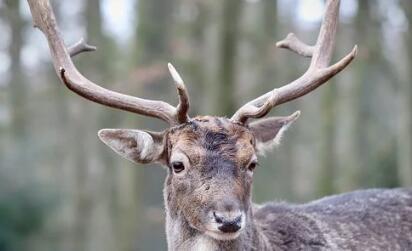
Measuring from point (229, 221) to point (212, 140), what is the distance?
81cm

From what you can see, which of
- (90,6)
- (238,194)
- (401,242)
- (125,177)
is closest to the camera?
(238,194)

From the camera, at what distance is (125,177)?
60.6 ft

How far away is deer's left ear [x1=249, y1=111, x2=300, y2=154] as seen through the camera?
7.94m

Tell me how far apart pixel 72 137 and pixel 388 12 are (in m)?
10.9

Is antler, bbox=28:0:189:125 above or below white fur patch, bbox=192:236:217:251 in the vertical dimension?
above

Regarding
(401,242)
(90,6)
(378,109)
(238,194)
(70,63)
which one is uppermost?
(90,6)

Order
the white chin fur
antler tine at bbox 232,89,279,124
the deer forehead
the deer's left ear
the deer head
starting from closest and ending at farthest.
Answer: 1. the white chin fur
2. the deer head
3. the deer forehead
4. antler tine at bbox 232,89,279,124
5. the deer's left ear

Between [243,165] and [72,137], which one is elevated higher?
[72,137]

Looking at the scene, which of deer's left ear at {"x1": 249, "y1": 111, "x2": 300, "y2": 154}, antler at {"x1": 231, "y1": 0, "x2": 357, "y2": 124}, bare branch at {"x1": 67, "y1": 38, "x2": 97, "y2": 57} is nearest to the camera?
antler at {"x1": 231, "y1": 0, "x2": 357, "y2": 124}

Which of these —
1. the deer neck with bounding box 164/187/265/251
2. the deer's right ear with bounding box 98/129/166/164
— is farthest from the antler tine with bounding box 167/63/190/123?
the deer neck with bounding box 164/187/265/251

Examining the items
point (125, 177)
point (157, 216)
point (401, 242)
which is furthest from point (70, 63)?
point (157, 216)

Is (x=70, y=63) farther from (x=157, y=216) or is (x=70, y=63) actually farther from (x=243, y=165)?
(x=157, y=216)

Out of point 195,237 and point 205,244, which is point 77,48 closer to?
point 195,237

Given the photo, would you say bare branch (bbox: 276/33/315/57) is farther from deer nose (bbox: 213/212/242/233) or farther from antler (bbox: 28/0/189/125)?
deer nose (bbox: 213/212/242/233)
